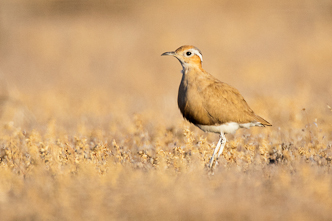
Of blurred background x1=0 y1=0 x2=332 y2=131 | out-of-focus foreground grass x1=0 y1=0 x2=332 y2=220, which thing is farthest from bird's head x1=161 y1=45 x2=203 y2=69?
blurred background x1=0 y1=0 x2=332 y2=131

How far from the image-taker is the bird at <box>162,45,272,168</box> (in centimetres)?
533

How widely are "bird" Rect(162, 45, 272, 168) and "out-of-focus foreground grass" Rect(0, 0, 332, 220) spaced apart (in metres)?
0.27

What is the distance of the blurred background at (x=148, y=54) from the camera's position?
930cm

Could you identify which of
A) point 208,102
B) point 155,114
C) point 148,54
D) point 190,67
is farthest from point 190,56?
point 148,54

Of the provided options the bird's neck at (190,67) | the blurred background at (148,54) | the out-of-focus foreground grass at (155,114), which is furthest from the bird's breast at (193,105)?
the blurred background at (148,54)

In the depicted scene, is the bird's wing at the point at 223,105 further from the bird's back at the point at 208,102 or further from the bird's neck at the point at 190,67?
the bird's neck at the point at 190,67

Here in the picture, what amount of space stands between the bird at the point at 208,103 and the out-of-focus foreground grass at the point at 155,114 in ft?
0.88

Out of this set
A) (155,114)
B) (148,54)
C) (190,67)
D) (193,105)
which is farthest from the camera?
(148,54)

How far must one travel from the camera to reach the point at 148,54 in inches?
702

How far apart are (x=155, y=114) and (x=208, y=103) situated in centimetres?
290

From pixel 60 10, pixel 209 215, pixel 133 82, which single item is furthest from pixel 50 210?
pixel 60 10

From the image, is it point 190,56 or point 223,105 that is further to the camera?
point 190,56

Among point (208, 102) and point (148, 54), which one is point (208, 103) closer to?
point (208, 102)

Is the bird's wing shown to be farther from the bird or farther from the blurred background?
the blurred background
